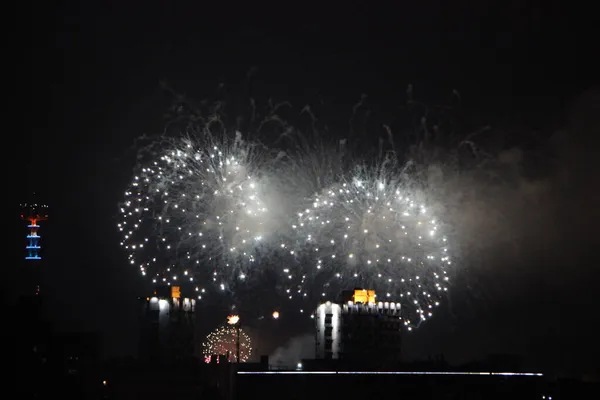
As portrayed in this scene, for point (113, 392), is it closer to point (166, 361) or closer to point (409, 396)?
point (166, 361)

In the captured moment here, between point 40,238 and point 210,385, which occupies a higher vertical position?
point 40,238

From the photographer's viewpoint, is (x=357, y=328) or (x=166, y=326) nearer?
(x=166, y=326)

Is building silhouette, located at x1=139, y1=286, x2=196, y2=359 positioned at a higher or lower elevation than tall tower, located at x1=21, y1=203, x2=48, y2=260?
lower

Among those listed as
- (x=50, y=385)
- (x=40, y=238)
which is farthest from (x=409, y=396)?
(x=40, y=238)

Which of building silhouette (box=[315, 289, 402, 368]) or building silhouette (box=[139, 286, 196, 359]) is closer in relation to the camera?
building silhouette (box=[139, 286, 196, 359])

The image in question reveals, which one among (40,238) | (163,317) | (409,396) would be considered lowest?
(409,396)

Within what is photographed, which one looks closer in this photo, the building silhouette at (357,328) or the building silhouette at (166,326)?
the building silhouette at (166,326)

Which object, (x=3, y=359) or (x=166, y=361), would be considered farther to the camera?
(x=166, y=361)

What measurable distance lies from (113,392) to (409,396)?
111ft

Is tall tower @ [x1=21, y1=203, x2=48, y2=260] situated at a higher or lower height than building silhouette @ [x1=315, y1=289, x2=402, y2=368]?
higher

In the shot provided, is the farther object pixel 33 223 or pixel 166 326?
pixel 33 223

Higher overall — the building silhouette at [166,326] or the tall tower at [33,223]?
the tall tower at [33,223]

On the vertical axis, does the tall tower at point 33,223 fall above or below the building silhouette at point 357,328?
above

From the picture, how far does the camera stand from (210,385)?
92062mm
